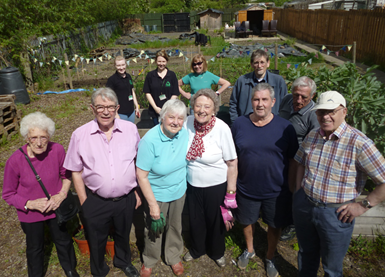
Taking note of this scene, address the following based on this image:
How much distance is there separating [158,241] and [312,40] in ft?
63.4

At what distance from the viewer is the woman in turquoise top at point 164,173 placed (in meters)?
2.40

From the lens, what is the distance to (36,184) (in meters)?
2.46

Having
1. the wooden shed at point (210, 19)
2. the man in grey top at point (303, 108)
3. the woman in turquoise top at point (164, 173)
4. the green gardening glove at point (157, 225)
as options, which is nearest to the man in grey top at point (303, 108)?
the man in grey top at point (303, 108)

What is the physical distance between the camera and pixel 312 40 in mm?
18672

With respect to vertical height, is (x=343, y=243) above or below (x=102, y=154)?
below

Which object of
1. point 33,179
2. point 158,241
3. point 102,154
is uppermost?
point 102,154

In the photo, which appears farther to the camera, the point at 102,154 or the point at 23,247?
the point at 23,247

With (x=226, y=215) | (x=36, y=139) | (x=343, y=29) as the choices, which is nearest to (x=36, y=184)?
(x=36, y=139)

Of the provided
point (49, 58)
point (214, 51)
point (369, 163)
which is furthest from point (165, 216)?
point (214, 51)

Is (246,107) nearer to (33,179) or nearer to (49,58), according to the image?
(33,179)

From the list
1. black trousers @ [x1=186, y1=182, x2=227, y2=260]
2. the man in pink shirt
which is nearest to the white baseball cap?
black trousers @ [x1=186, y1=182, x2=227, y2=260]

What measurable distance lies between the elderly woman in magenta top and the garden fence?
5.62 meters

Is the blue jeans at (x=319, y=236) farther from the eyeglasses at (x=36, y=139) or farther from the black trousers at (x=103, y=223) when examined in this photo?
the eyeglasses at (x=36, y=139)

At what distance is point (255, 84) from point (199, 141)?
135 centimetres
